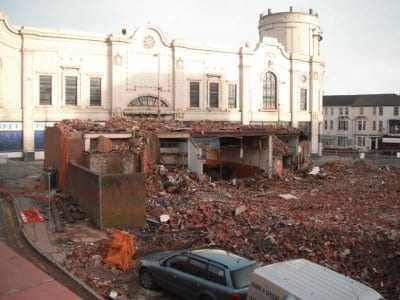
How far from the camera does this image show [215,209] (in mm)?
17562

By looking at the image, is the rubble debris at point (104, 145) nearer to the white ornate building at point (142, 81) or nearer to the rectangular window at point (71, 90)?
the white ornate building at point (142, 81)

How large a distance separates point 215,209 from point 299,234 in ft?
15.7

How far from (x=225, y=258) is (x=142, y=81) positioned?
108 ft

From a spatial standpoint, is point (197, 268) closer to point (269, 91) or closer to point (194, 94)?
point (194, 94)

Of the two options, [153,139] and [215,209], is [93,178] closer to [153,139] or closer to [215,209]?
[215,209]

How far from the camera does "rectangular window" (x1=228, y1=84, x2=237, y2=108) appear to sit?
4591 cm

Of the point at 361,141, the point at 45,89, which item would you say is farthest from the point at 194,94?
the point at 361,141

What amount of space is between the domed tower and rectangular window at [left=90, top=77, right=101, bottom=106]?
25568mm

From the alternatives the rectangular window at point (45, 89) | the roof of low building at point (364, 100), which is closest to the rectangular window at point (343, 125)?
the roof of low building at point (364, 100)

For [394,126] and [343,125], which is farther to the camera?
[343,125]

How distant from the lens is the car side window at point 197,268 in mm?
9432

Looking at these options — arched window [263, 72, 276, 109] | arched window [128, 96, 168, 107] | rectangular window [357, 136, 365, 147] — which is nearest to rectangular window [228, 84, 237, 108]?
arched window [263, 72, 276, 109]

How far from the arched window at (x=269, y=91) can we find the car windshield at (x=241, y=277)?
40.8 m

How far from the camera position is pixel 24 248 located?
43.1ft
